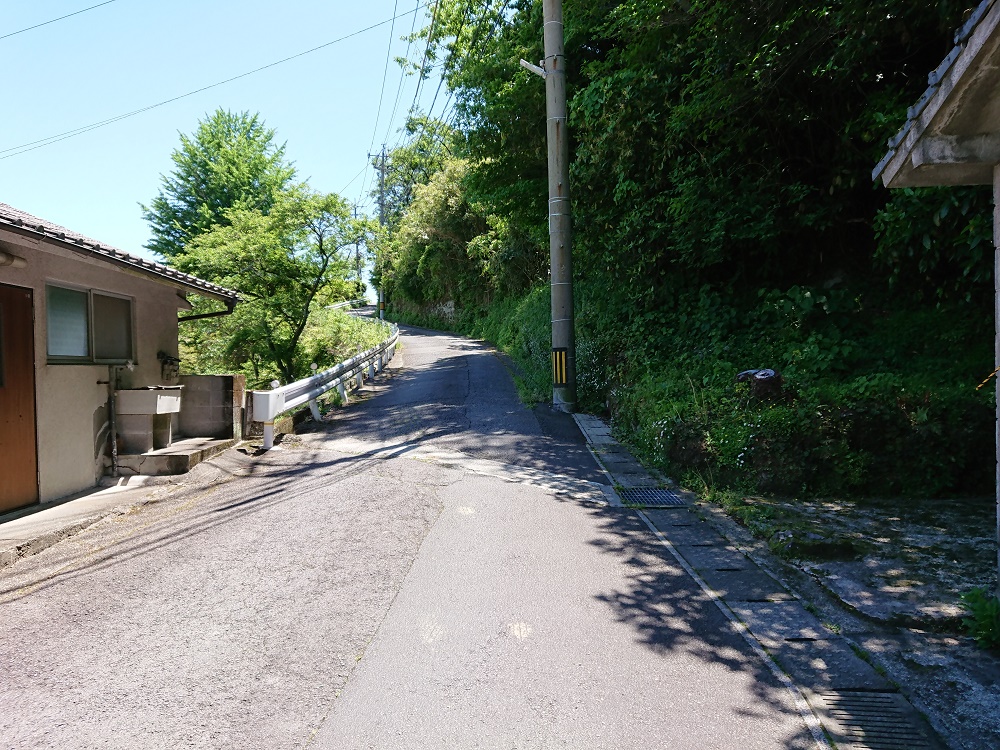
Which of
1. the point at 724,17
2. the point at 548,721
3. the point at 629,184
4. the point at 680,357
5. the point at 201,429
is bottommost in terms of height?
the point at 548,721

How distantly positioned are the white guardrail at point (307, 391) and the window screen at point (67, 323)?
210cm

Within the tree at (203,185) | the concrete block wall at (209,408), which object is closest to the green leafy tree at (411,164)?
the tree at (203,185)

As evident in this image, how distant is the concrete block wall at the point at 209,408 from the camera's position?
9.30 m

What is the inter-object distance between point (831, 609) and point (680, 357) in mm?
6490

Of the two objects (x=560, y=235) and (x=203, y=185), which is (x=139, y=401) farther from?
(x=203, y=185)

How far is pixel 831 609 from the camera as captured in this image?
4215 millimetres

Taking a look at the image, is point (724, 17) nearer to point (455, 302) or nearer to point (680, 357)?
point (680, 357)

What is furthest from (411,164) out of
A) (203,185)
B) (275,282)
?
(275,282)

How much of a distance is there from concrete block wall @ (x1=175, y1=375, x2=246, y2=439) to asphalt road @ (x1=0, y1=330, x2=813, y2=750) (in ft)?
7.28

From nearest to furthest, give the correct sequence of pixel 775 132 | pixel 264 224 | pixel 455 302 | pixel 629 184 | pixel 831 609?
pixel 831 609 → pixel 775 132 → pixel 629 184 → pixel 264 224 → pixel 455 302

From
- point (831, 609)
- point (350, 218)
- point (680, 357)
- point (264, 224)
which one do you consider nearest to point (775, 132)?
point (680, 357)

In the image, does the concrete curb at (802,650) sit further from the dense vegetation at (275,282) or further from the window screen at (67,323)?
the dense vegetation at (275,282)

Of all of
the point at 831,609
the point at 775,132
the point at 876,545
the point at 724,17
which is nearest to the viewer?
the point at 831,609

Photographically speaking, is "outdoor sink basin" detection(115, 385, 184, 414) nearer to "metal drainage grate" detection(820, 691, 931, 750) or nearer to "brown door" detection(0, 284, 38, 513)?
"brown door" detection(0, 284, 38, 513)
